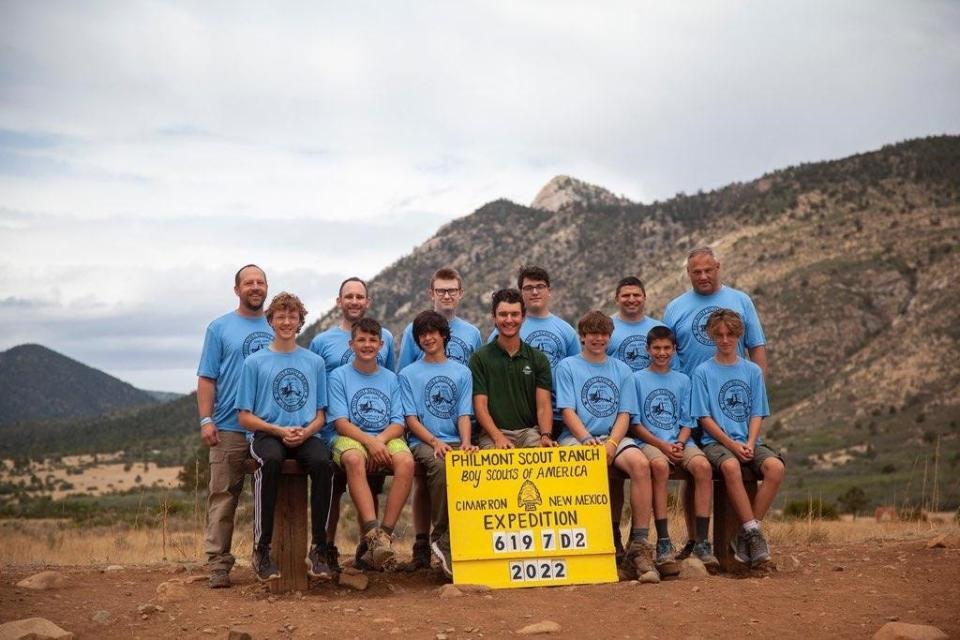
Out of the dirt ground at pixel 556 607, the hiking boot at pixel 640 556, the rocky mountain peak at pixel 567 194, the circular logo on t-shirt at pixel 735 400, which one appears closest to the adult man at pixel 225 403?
the dirt ground at pixel 556 607

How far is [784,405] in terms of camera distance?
38438 mm

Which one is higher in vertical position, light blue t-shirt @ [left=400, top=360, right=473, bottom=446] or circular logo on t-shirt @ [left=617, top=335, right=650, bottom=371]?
circular logo on t-shirt @ [left=617, top=335, right=650, bottom=371]

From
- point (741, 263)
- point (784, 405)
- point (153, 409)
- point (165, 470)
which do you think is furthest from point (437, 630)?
point (153, 409)

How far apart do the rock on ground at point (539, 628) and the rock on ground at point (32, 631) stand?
108 inches

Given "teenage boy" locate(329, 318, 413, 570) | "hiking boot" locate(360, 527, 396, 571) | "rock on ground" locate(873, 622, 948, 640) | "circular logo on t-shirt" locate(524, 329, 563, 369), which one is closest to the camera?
"rock on ground" locate(873, 622, 948, 640)

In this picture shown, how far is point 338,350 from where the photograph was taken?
805 centimetres

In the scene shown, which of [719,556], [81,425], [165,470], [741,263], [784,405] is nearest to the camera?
[719,556]

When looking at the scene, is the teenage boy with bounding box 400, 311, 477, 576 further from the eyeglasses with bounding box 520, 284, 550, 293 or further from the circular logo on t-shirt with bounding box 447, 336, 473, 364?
the eyeglasses with bounding box 520, 284, 550, 293

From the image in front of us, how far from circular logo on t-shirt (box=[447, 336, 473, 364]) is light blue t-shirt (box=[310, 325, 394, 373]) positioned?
55 cm

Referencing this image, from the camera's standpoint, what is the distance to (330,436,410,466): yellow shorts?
708 cm

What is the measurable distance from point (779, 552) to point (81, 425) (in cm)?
7016

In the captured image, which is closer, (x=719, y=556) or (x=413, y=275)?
(x=719, y=556)

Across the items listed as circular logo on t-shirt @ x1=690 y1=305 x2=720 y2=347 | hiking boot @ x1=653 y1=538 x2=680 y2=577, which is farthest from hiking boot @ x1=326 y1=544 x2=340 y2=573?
circular logo on t-shirt @ x1=690 y1=305 x2=720 y2=347

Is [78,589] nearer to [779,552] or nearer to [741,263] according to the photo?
[779,552]
